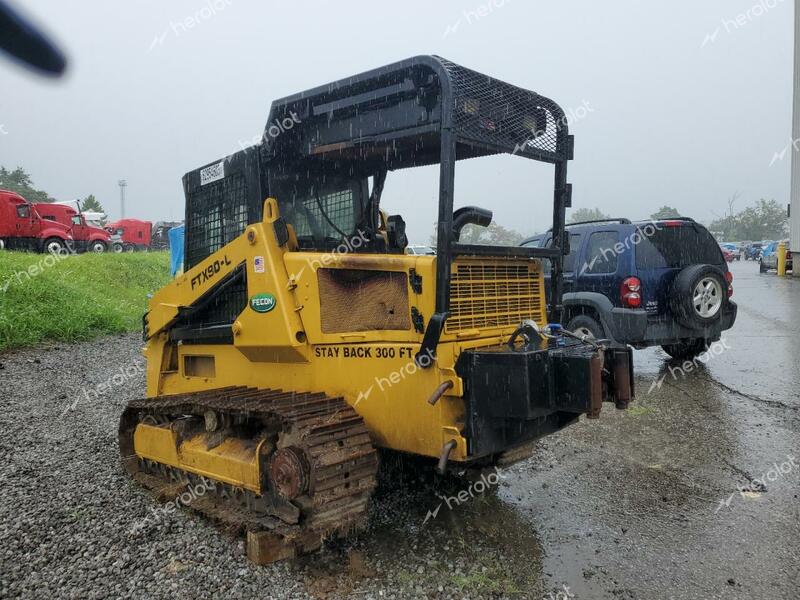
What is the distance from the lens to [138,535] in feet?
12.7

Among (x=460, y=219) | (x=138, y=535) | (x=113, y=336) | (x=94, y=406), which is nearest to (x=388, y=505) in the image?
(x=138, y=535)

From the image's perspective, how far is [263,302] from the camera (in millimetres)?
4031

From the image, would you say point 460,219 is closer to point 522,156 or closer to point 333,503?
point 522,156

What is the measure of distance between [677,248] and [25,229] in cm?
2037

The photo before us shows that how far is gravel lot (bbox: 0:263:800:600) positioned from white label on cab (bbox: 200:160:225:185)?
93.4 inches

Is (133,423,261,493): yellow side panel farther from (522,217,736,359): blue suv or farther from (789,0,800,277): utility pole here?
(789,0,800,277): utility pole

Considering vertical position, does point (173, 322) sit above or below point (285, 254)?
below

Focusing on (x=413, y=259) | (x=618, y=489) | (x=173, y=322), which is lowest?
(x=618, y=489)

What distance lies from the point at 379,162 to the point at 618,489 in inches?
117

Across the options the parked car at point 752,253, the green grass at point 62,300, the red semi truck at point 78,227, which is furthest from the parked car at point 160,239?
the parked car at point 752,253

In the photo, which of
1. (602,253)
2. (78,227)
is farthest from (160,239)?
(602,253)

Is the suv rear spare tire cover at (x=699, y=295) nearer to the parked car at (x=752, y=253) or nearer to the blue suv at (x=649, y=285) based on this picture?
the blue suv at (x=649, y=285)

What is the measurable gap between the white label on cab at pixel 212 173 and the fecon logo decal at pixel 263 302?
116 centimetres

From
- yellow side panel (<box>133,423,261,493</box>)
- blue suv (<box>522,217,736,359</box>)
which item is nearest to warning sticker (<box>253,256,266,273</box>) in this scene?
yellow side panel (<box>133,423,261,493</box>)
